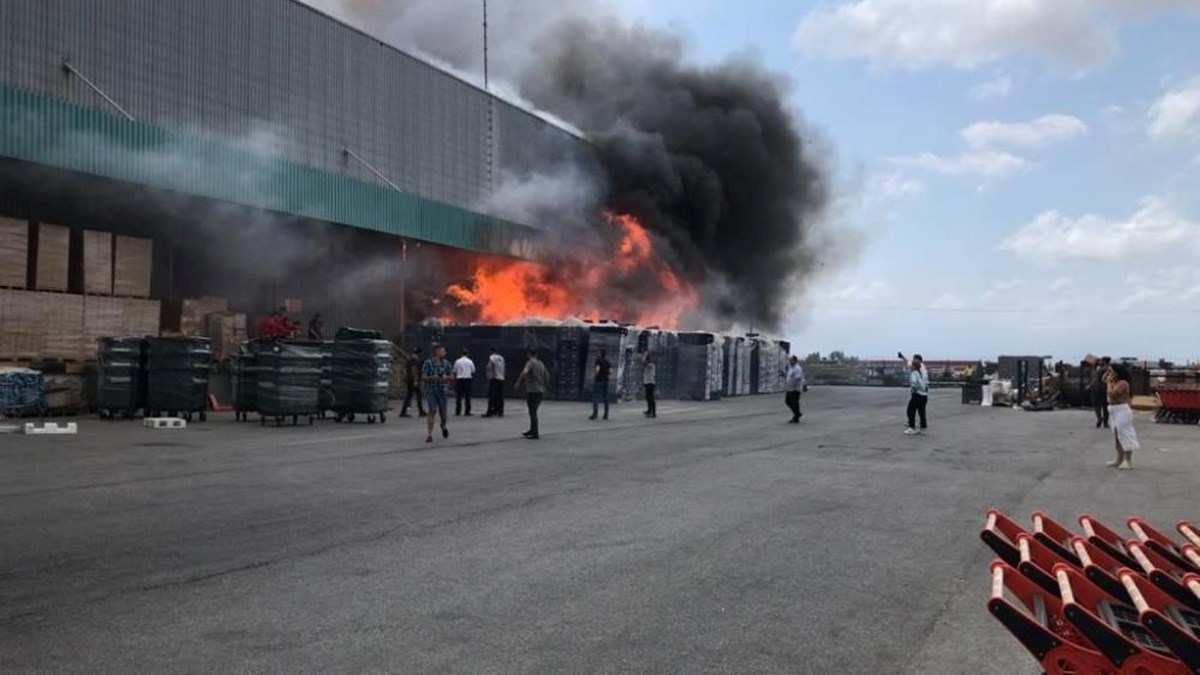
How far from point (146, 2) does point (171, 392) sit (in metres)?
9.37

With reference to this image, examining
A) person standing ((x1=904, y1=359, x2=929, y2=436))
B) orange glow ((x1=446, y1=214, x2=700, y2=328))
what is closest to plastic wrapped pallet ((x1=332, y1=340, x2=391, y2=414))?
person standing ((x1=904, y1=359, x2=929, y2=436))

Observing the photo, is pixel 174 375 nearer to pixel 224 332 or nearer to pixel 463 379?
pixel 224 332

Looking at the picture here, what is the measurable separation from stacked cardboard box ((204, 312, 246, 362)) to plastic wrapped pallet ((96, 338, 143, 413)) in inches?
147

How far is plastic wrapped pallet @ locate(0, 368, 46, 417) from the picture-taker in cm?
1496

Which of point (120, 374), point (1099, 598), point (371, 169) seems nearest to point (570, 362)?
point (371, 169)

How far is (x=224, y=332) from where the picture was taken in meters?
19.7

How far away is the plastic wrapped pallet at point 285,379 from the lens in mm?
15047

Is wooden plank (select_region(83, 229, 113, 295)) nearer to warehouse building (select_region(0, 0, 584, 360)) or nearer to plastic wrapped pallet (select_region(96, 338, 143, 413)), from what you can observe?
warehouse building (select_region(0, 0, 584, 360))

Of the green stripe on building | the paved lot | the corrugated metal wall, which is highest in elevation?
the corrugated metal wall

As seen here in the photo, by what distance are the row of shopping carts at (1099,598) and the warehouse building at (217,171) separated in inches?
676

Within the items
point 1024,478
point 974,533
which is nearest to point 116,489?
point 974,533

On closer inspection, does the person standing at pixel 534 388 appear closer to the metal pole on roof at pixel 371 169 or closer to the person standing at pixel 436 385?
the person standing at pixel 436 385

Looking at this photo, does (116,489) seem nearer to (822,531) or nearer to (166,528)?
(166,528)

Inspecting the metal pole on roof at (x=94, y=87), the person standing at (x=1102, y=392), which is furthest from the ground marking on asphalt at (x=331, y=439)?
the person standing at (x=1102, y=392)
